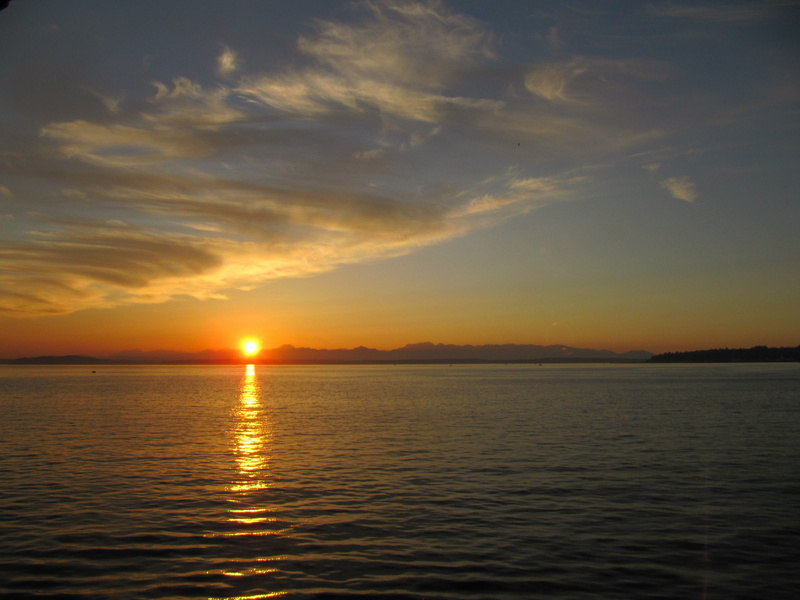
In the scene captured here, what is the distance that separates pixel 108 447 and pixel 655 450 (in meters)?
36.2

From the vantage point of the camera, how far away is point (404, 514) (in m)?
22.4

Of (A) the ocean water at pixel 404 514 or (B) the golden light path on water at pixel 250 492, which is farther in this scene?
(B) the golden light path on water at pixel 250 492

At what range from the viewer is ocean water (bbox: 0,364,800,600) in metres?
15.9

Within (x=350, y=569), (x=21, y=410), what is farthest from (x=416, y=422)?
(x=21, y=410)

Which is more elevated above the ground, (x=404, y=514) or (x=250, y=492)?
(x=404, y=514)

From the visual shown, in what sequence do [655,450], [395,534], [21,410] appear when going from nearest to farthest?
[395,534] → [655,450] → [21,410]

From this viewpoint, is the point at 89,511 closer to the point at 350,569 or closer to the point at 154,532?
the point at 154,532

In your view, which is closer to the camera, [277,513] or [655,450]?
[277,513]

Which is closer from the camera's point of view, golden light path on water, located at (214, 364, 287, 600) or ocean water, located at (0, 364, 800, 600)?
ocean water, located at (0, 364, 800, 600)

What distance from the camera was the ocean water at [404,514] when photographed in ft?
52.0

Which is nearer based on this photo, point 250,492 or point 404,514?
point 404,514

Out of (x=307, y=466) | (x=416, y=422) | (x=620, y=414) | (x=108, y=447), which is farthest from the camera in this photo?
(x=620, y=414)

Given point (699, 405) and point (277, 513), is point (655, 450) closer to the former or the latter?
point (277, 513)

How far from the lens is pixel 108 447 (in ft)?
132
